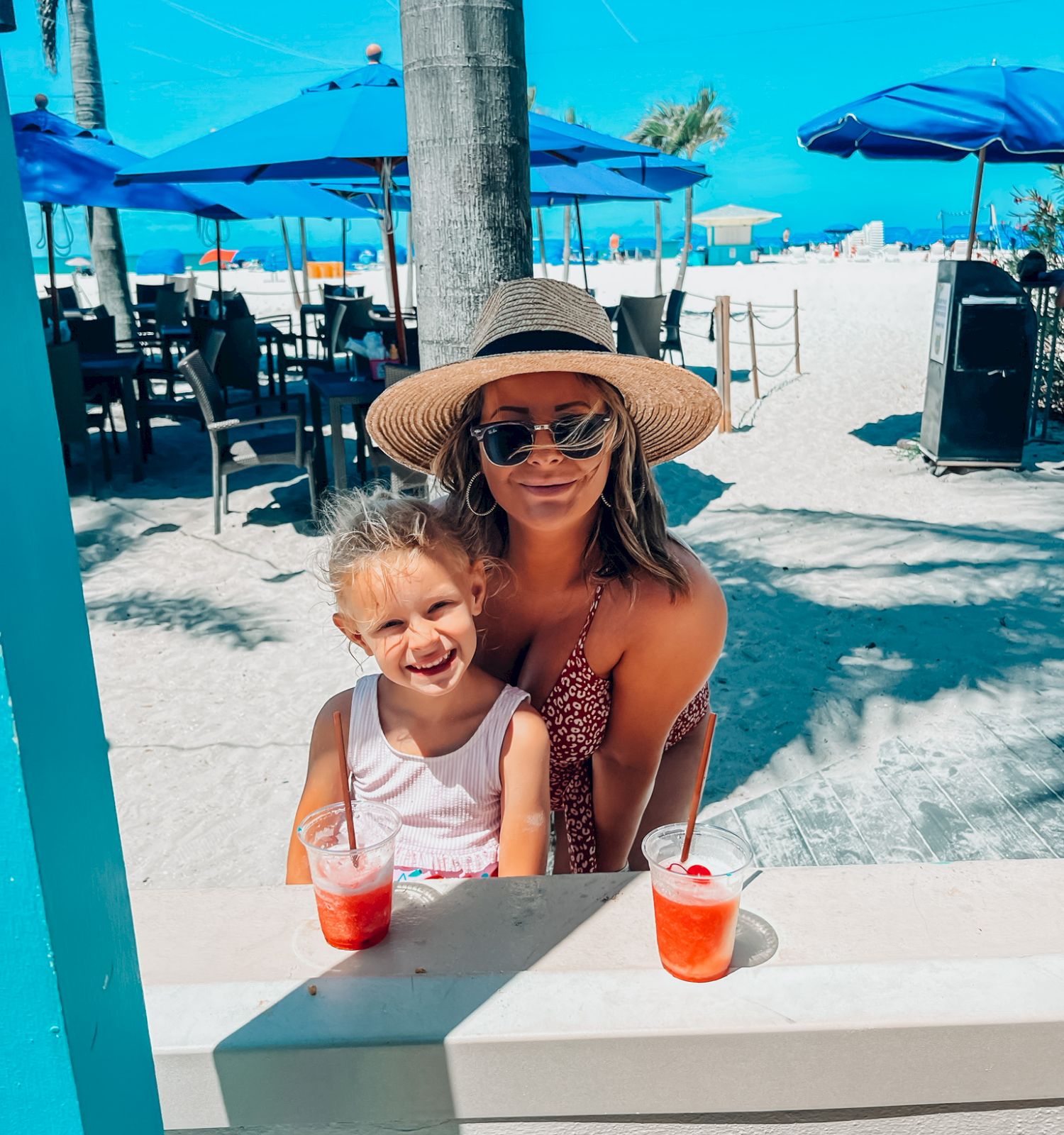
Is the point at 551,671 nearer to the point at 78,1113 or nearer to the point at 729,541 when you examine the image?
the point at 78,1113

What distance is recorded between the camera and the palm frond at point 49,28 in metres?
16.5

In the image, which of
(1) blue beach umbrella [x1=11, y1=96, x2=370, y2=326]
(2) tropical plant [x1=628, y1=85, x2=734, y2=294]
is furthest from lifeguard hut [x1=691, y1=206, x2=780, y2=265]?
(1) blue beach umbrella [x1=11, y1=96, x2=370, y2=326]

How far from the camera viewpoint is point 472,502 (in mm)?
2096

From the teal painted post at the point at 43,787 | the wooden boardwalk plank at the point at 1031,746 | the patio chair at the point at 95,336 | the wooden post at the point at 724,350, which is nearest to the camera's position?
the teal painted post at the point at 43,787

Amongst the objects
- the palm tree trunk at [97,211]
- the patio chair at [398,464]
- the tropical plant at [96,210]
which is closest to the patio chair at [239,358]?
the patio chair at [398,464]

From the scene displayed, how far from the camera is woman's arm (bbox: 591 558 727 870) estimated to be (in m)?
2.01

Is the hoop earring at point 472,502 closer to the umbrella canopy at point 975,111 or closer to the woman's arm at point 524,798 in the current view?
the woman's arm at point 524,798

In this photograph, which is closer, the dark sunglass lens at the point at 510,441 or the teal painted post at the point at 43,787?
the teal painted post at the point at 43,787

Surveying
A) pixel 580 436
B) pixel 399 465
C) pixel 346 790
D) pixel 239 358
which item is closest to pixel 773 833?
pixel 580 436

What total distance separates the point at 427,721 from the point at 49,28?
64.3ft

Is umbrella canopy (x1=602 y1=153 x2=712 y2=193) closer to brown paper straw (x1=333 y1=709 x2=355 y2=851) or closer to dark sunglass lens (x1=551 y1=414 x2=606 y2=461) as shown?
dark sunglass lens (x1=551 y1=414 x2=606 y2=461)

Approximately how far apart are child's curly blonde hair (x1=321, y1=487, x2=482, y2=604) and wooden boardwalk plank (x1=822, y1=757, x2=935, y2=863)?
1.90m

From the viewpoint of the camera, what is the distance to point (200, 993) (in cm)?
122

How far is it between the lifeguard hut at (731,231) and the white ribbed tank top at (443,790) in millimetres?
50759
